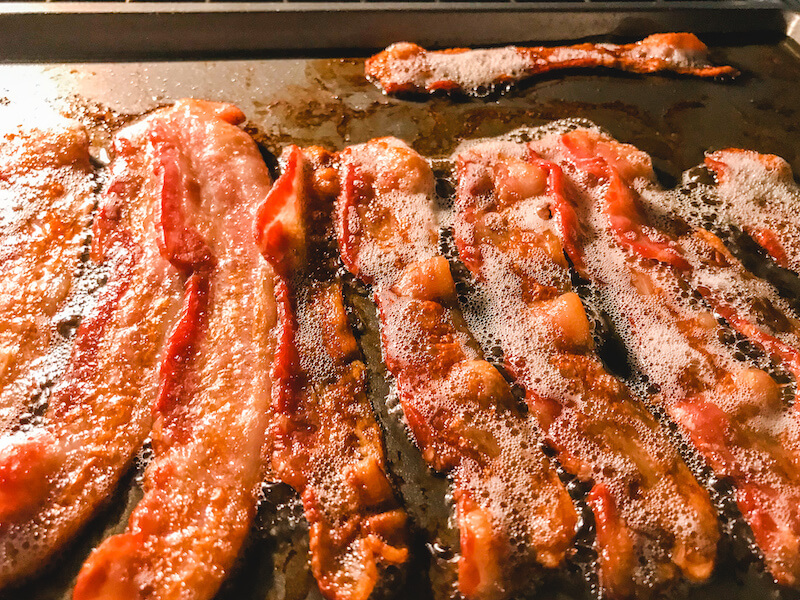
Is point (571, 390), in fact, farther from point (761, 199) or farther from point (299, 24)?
point (299, 24)

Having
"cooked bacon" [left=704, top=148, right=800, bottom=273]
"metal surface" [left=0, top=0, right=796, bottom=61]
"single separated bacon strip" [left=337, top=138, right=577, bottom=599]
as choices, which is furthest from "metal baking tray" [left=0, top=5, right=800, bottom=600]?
"single separated bacon strip" [left=337, top=138, right=577, bottom=599]

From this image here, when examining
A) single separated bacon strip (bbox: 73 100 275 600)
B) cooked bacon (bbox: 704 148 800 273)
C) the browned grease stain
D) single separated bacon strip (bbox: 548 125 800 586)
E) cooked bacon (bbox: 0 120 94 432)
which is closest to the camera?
single separated bacon strip (bbox: 73 100 275 600)

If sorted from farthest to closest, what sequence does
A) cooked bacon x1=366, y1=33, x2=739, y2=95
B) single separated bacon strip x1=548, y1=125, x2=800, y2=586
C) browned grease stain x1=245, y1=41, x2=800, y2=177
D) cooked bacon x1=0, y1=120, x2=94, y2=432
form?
A: cooked bacon x1=366, y1=33, x2=739, y2=95 → browned grease stain x1=245, y1=41, x2=800, y2=177 → cooked bacon x1=0, y1=120, x2=94, y2=432 → single separated bacon strip x1=548, y1=125, x2=800, y2=586

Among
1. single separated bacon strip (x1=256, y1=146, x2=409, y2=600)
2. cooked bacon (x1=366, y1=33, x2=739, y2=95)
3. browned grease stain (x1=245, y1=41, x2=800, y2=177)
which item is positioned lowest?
single separated bacon strip (x1=256, y1=146, x2=409, y2=600)

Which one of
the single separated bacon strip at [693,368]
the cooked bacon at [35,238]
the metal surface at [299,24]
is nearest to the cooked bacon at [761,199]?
the single separated bacon strip at [693,368]

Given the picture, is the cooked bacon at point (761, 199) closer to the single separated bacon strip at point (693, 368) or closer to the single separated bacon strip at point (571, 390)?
the single separated bacon strip at point (693, 368)

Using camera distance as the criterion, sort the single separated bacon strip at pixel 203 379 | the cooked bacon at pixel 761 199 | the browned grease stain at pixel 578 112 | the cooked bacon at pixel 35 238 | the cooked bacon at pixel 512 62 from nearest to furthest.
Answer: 1. the single separated bacon strip at pixel 203 379
2. the cooked bacon at pixel 35 238
3. the cooked bacon at pixel 761 199
4. the browned grease stain at pixel 578 112
5. the cooked bacon at pixel 512 62

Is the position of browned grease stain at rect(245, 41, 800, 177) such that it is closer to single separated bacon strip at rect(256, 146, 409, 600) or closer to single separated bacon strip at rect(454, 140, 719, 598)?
single separated bacon strip at rect(454, 140, 719, 598)

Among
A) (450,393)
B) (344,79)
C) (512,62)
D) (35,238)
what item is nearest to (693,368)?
(450,393)
